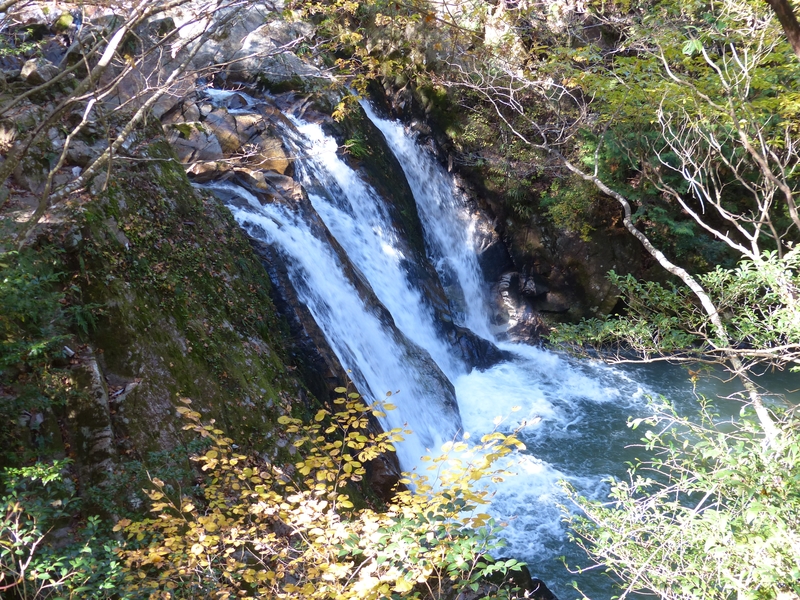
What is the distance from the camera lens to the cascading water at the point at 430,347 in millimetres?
7656

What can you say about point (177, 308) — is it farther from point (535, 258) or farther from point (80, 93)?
point (535, 258)

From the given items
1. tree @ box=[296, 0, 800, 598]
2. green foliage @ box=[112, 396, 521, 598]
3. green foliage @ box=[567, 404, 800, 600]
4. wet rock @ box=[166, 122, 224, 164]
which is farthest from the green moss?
green foliage @ box=[567, 404, 800, 600]

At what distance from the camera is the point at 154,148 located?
6648 mm

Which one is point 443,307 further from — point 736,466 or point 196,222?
point 736,466

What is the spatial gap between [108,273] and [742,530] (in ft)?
17.7

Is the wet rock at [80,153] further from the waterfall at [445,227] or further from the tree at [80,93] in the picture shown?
the waterfall at [445,227]

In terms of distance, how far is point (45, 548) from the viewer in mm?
3102

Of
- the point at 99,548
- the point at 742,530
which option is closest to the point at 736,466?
the point at 742,530

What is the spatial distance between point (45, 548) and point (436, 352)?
8191 mm

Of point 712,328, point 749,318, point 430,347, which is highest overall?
point 749,318

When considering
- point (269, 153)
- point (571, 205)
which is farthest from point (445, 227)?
point (269, 153)

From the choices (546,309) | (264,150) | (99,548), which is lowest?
(546,309)

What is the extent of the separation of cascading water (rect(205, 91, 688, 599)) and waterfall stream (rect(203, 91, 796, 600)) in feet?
0.09

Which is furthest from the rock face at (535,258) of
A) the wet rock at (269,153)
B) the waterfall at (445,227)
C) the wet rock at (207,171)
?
the wet rock at (207,171)
